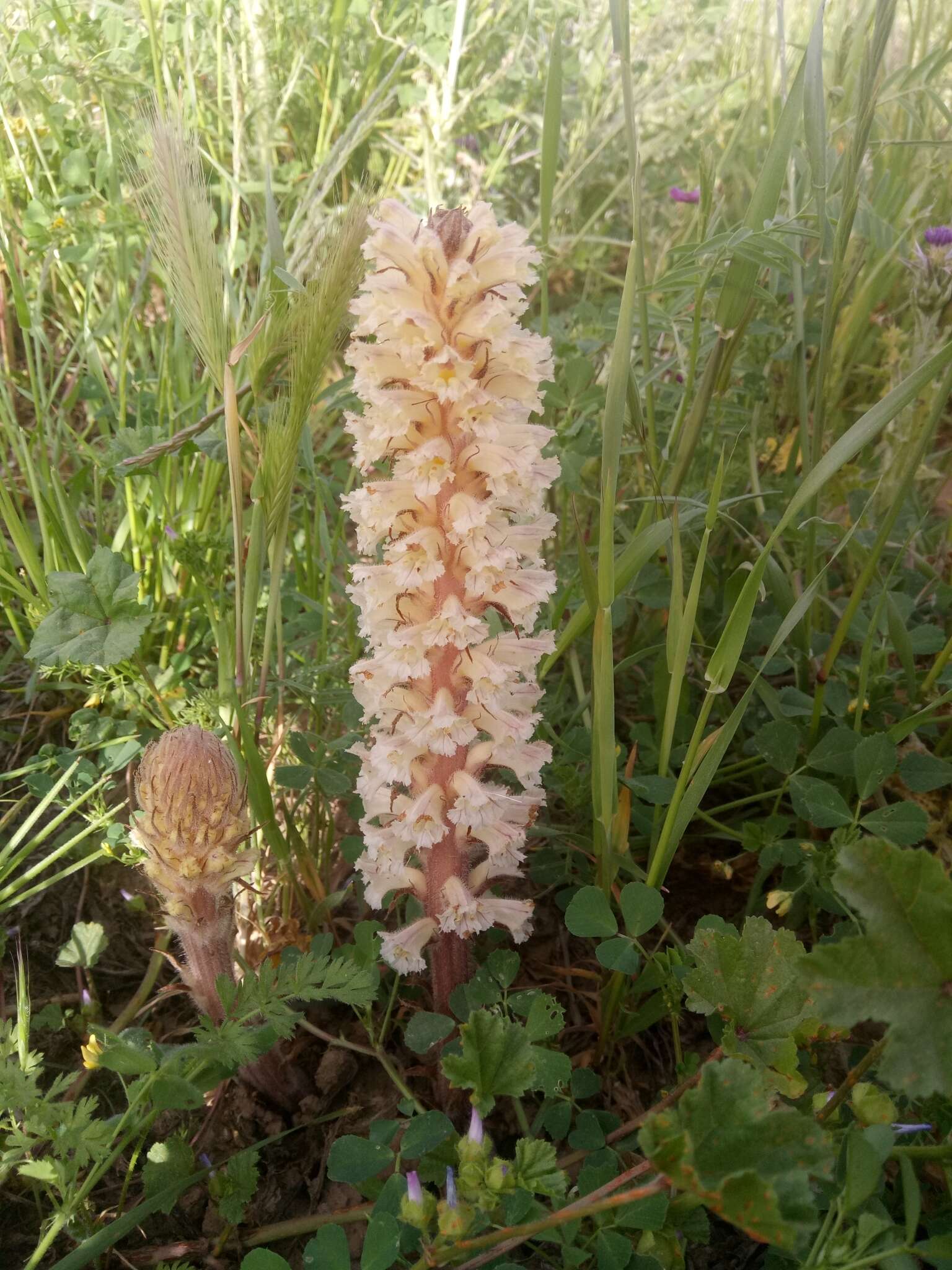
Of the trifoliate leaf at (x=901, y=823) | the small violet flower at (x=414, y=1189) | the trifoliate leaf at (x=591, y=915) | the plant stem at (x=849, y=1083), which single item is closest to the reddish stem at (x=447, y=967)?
the trifoliate leaf at (x=591, y=915)

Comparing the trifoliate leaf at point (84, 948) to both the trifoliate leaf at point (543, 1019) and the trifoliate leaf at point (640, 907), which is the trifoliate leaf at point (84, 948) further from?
the trifoliate leaf at point (640, 907)

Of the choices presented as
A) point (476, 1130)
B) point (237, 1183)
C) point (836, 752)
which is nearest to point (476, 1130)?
point (476, 1130)

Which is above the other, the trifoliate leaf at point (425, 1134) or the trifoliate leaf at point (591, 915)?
the trifoliate leaf at point (591, 915)

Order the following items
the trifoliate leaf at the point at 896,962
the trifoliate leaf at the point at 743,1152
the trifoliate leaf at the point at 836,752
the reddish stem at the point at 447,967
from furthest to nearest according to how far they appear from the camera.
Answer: the trifoliate leaf at the point at 836,752
the reddish stem at the point at 447,967
the trifoliate leaf at the point at 896,962
the trifoliate leaf at the point at 743,1152

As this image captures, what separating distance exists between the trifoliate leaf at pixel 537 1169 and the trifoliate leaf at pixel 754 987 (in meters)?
0.27

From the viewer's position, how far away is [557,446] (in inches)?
78.9

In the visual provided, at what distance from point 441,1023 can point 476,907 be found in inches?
8.3

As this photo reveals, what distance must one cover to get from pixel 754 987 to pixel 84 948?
3.75 feet

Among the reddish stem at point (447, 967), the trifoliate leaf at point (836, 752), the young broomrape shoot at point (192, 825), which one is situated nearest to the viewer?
the young broomrape shoot at point (192, 825)

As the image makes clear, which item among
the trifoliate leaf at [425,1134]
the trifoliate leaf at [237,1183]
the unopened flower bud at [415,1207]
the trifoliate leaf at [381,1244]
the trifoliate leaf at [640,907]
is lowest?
the trifoliate leaf at [237,1183]

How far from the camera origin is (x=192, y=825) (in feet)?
4.02

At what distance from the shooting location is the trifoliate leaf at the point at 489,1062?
1.18m

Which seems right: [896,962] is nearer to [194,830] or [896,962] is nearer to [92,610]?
[194,830]

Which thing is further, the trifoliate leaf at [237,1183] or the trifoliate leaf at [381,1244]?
the trifoliate leaf at [237,1183]
